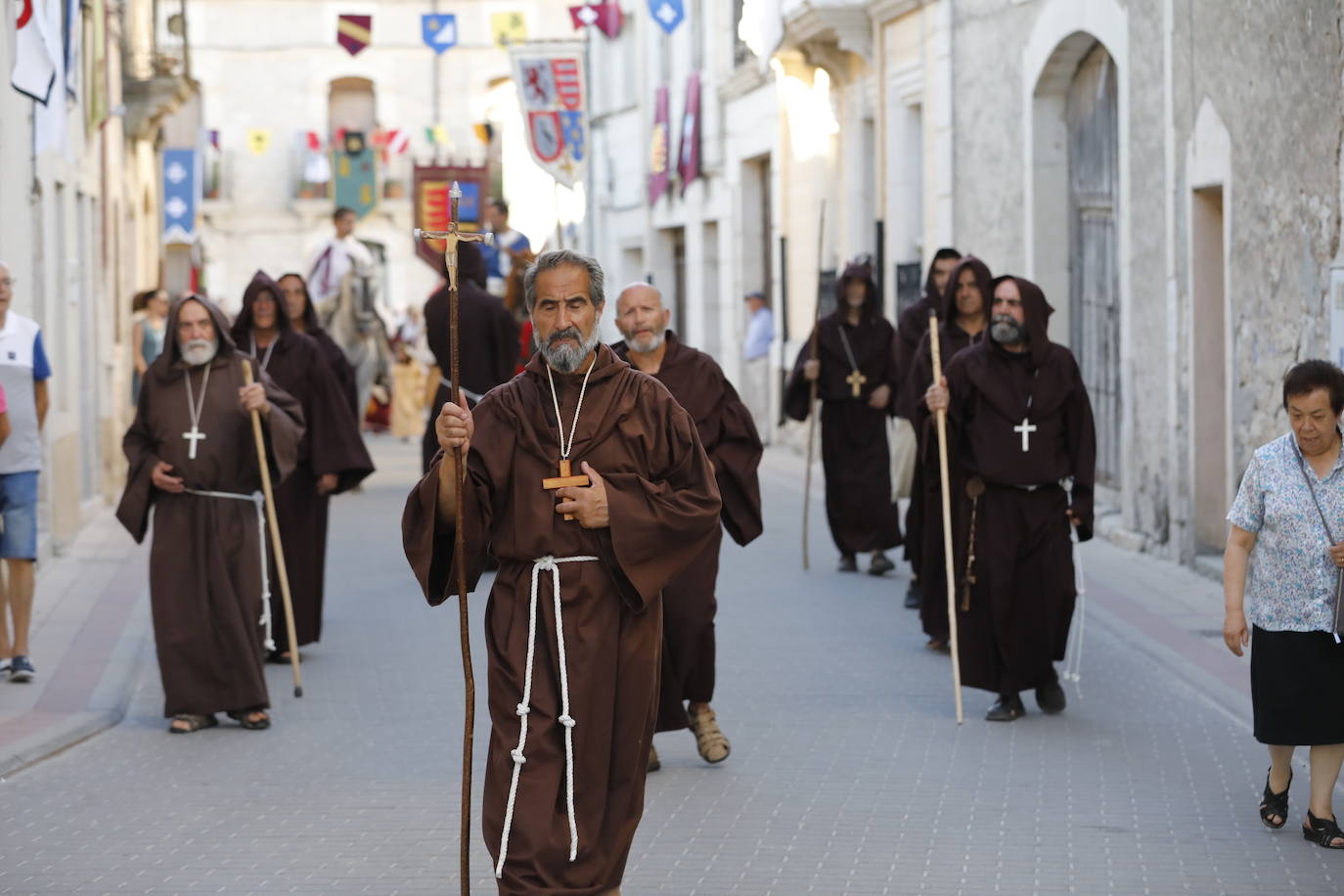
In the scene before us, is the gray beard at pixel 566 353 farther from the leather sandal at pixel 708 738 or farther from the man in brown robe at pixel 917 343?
the man in brown robe at pixel 917 343

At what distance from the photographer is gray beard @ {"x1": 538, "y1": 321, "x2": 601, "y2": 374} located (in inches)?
221

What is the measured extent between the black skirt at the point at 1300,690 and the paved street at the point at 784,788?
0.35m

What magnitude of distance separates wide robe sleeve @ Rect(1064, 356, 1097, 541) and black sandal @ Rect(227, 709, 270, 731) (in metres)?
3.40

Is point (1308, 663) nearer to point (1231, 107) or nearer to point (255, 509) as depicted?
point (255, 509)

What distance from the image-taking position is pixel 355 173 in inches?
2140

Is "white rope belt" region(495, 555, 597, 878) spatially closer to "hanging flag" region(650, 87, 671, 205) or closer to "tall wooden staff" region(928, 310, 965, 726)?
"tall wooden staff" region(928, 310, 965, 726)

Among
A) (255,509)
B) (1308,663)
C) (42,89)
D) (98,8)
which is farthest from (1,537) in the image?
(98,8)

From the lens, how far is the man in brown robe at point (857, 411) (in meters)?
14.1

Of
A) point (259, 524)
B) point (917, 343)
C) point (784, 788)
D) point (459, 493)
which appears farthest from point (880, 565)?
point (459, 493)

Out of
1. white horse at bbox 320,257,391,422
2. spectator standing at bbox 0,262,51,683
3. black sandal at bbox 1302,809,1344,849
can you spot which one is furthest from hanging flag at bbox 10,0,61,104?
white horse at bbox 320,257,391,422

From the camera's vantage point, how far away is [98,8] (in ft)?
65.3

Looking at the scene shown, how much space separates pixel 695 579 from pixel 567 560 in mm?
2757

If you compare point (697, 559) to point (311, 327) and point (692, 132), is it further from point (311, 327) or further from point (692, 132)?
point (692, 132)

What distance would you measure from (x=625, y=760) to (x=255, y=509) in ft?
13.7
